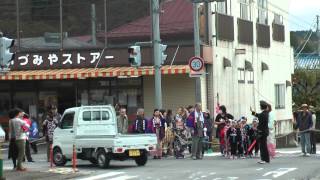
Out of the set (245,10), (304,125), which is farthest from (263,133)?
(245,10)

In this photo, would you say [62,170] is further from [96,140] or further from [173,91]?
[173,91]

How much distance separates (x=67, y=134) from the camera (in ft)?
70.6

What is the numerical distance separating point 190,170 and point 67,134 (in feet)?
15.1

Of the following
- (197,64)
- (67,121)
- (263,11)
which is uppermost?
(263,11)

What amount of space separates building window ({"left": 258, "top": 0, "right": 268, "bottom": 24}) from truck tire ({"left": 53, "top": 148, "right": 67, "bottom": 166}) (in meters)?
21.6

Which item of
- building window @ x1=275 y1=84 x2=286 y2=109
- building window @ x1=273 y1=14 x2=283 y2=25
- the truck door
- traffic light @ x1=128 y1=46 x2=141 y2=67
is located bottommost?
the truck door

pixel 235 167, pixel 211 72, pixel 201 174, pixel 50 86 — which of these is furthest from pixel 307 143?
pixel 50 86

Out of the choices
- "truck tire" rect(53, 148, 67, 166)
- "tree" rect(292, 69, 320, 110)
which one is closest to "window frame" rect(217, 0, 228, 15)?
"truck tire" rect(53, 148, 67, 166)

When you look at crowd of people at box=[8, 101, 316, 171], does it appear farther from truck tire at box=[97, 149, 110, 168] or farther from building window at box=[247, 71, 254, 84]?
building window at box=[247, 71, 254, 84]

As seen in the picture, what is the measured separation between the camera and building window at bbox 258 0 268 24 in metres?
41.1

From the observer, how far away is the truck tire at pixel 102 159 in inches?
794

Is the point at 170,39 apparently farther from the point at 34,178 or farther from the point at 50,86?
the point at 34,178

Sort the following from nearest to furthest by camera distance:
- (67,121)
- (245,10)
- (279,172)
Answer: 1. (279,172)
2. (67,121)
3. (245,10)

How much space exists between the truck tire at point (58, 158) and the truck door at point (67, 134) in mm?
285
